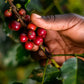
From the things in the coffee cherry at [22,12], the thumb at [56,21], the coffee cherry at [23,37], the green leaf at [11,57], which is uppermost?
the coffee cherry at [22,12]

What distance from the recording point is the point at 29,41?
1.54m

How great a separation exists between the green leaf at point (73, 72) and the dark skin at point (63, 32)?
0.49 metres

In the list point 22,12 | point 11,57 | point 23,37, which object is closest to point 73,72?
point 23,37

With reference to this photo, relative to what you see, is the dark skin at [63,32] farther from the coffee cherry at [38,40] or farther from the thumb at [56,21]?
the coffee cherry at [38,40]

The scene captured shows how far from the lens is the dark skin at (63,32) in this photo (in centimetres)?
146

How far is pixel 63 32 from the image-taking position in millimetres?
1731

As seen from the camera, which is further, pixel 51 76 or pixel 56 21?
pixel 56 21

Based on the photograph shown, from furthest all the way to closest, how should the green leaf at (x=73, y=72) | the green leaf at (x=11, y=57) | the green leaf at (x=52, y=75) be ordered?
1. the green leaf at (x=11, y=57)
2. the green leaf at (x=52, y=75)
3. the green leaf at (x=73, y=72)

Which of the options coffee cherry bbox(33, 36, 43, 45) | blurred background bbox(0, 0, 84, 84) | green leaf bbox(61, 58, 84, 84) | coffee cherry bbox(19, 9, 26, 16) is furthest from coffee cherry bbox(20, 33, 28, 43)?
blurred background bbox(0, 0, 84, 84)

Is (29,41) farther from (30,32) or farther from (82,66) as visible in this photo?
(82,66)

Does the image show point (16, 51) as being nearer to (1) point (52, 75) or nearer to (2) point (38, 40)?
(2) point (38, 40)

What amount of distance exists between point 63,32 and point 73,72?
68 cm

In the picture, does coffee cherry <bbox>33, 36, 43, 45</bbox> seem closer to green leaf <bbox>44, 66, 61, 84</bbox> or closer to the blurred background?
green leaf <bbox>44, 66, 61, 84</bbox>

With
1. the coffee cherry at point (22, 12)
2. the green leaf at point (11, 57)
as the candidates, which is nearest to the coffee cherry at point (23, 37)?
the coffee cherry at point (22, 12)
